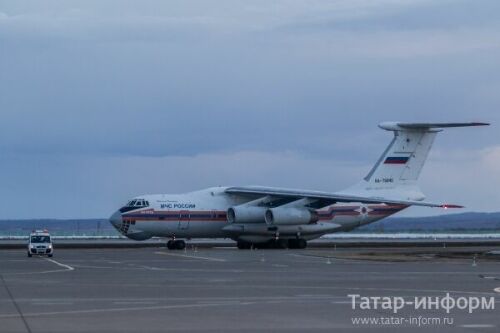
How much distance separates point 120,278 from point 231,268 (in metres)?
6.92

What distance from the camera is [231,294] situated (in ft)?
82.6

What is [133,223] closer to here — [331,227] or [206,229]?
[206,229]

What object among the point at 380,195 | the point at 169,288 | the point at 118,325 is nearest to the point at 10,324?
the point at 118,325

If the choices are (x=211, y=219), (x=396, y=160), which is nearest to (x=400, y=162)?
(x=396, y=160)

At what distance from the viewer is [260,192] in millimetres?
65250

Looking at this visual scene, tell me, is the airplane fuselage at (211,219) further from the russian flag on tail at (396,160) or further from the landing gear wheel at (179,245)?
the russian flag on tail at (396,160)

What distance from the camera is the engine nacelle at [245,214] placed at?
6359 cm

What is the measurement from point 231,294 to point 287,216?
38.4 m

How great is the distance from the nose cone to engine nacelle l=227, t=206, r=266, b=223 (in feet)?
21.0

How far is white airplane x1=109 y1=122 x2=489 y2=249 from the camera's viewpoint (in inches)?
2505

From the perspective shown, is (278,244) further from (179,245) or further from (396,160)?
(396,160)

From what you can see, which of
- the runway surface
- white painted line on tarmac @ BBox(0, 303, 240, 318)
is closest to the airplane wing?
the runway surface

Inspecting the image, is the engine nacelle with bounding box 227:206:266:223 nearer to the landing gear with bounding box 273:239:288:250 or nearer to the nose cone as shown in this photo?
the landing gear with bounding box 273:239:288:250

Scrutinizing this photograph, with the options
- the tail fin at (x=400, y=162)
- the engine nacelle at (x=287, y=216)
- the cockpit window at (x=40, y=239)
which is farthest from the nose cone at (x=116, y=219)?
the tail fin at (x=400, y=162)
